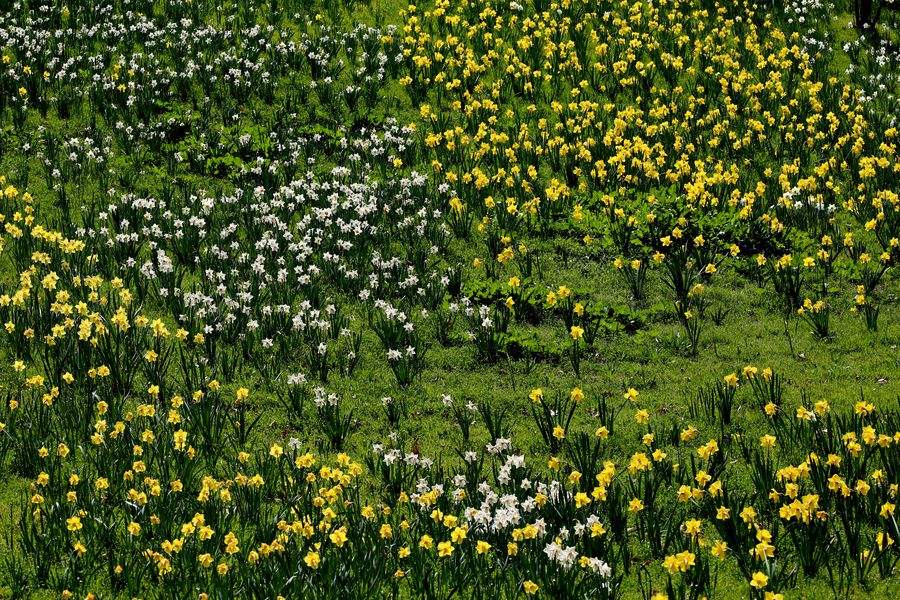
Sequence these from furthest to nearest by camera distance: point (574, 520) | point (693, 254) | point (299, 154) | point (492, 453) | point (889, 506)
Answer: point (299, 154) → point (693, 254) → point (492, 453) → point (574, 520) → point (889, 506)

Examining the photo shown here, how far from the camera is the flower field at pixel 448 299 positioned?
18.5 feet

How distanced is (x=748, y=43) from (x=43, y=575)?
1260 cm

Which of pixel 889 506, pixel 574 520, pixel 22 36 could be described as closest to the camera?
pixel 889 506

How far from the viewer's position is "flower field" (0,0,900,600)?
564cm

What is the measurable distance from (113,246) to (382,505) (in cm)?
499

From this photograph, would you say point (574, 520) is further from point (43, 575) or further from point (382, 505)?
point (43, 575)

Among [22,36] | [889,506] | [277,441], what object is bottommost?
[277,441]

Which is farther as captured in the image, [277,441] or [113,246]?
[113,246]

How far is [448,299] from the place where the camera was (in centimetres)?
927

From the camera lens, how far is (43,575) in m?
5.62

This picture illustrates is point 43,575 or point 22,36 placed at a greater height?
point 22,36

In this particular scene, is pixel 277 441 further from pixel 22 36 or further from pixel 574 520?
pixel 22 36

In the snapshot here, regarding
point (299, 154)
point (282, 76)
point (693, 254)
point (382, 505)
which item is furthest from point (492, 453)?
point (282, 76)

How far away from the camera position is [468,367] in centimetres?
834
